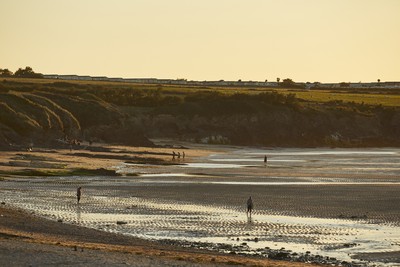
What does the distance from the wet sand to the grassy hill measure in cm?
4380

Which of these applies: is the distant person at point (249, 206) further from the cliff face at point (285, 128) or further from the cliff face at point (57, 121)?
the cliff face at point (285, 128)

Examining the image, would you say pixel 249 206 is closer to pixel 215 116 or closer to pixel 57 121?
pixel 57 121

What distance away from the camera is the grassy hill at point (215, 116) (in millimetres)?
135288

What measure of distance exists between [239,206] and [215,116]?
10677 cm

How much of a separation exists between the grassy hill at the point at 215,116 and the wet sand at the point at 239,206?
4380 centimetres

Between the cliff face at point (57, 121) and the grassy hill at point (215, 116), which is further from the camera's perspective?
the grassy hill at point (215, 116)

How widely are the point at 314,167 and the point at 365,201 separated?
3609 cm

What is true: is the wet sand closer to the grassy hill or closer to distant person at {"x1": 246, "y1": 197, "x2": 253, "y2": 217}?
distant person at {"x1": 246, "y1": 197, "x2": 253, "y2": 217}

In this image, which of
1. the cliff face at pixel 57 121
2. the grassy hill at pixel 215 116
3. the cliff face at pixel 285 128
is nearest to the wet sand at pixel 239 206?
the cliff face at pixel 57 121

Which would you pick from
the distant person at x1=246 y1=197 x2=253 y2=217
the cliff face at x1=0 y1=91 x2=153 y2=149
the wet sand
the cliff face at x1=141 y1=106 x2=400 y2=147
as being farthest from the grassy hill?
the distant person at x1=246 y1=197 x2=253 y2=217

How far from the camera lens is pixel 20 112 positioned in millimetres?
113250

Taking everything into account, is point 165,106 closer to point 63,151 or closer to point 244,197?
point 63,151

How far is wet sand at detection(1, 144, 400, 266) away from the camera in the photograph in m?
40.0

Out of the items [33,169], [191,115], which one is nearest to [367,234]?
[33,169]
